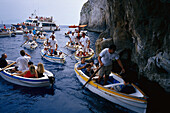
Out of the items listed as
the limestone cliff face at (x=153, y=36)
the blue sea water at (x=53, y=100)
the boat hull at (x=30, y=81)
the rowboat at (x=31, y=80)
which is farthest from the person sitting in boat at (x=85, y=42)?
the boat hull at (x=30, y=81)

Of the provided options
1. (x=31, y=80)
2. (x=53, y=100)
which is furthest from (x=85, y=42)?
(x=53, y=100)

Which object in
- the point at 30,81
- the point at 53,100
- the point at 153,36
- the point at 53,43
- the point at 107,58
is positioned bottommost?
the point at 53,100

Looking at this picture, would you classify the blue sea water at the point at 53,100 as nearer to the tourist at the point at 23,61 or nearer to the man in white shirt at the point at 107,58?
the tourist at the point at 23,61

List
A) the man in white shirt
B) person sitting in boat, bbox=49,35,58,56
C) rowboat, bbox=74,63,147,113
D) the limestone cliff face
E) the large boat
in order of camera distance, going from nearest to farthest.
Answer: rowboat, bbox=74,63,147,113 → the man in white shirt → the limestone cliff face → person sitting in boat, bbox=49,35,58,56 → the large boat

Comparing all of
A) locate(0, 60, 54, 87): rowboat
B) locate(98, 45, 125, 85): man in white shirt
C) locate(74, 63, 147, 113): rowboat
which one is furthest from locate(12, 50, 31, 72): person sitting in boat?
locate(98, 45, 125, 85): man in white shirt

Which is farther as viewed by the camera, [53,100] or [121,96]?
[53,100]

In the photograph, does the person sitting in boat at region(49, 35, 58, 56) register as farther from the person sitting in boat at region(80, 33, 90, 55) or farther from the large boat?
the large boat

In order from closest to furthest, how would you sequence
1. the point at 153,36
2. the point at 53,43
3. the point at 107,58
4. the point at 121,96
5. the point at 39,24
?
1. the point at 121,96
2. the point at 107,58
3. the point at 153,36
4. the point at 53,43
5. the point at 39,24

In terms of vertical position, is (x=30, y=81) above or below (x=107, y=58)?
below

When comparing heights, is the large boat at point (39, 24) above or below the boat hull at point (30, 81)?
above

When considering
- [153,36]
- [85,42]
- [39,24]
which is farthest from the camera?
[39,24]

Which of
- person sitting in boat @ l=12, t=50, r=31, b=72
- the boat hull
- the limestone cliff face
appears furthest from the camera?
person sitting in boat @ l=12, t=50, r=31, b=72

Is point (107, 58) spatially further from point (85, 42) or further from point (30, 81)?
point (85, 42)

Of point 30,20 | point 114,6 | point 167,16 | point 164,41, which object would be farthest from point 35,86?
point 30,20
